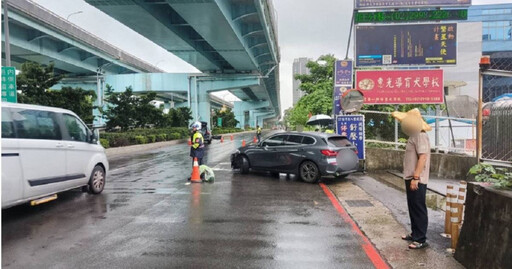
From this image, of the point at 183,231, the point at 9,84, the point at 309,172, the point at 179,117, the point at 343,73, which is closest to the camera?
the point at 183,231

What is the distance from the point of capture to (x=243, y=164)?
42.3 feet

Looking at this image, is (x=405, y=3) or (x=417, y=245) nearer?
(x=417, y=245)

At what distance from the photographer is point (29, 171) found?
6828 millimetres

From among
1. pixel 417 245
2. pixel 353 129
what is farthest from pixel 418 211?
pixel 353 129

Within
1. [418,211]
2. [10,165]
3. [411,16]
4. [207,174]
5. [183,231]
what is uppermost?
[411,16]

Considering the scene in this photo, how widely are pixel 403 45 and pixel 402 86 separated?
1823 mm

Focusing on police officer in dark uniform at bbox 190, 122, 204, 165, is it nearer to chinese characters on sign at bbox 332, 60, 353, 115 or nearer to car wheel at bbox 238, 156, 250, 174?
car wheel at bbox 238, 156, 250, 174

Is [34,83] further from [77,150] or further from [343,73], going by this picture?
[343,73]

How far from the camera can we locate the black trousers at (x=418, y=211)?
198 inches

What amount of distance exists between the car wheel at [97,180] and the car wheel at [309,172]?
5.33 meters

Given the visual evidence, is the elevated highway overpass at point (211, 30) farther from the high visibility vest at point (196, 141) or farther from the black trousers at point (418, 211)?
the black trousers at point (418, 211)

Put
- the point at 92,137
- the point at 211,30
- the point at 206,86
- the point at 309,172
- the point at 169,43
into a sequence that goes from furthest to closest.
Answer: the point at 206,86, the point at 169,43, the point at 211,30, the point at 309,172, the point at 92,137

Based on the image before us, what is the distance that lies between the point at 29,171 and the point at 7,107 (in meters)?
1.16

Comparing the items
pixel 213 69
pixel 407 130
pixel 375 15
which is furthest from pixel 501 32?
pixel 407 130
